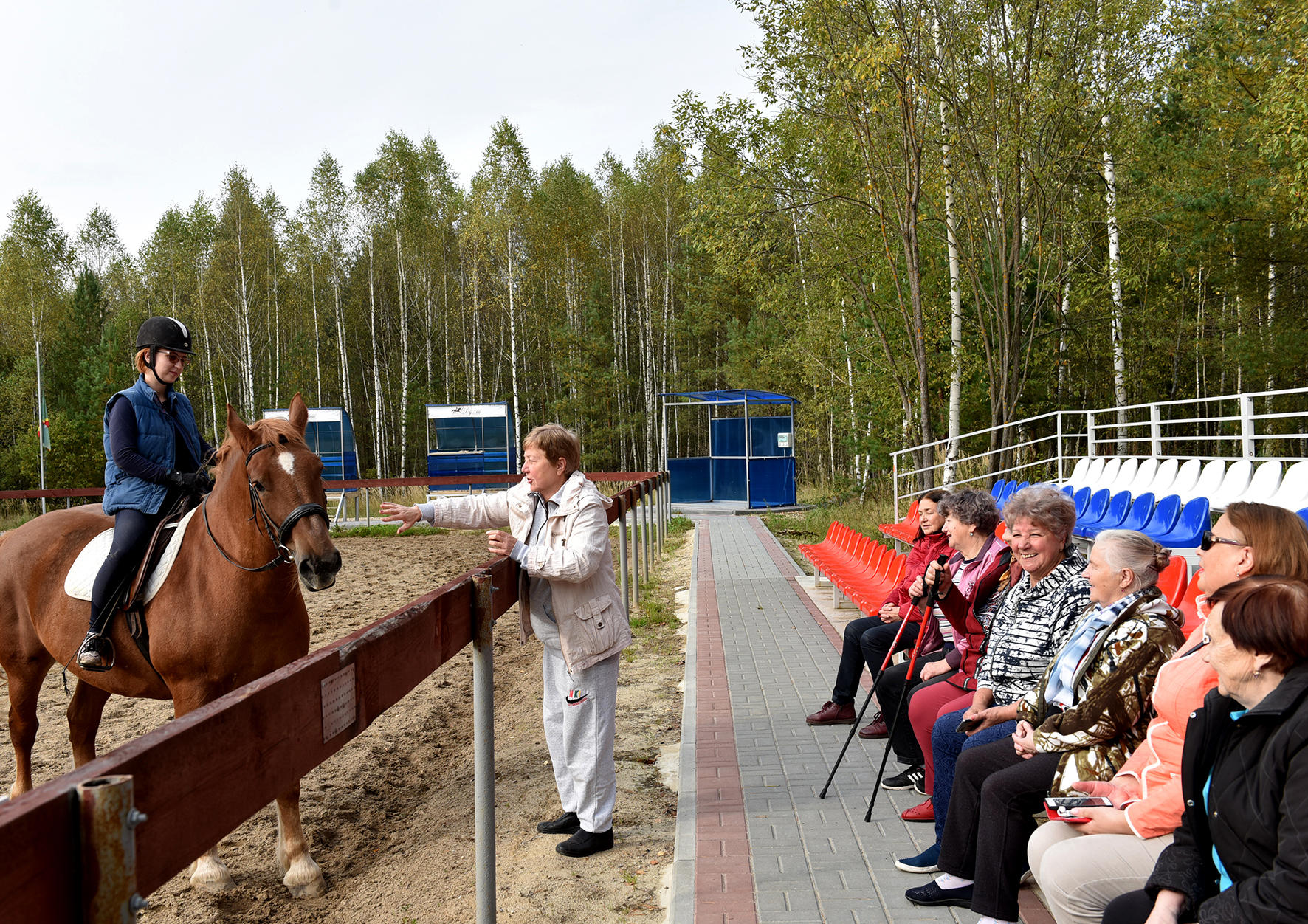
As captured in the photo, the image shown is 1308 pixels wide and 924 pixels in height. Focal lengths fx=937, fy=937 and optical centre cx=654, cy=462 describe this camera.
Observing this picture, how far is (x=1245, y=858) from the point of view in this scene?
211cm

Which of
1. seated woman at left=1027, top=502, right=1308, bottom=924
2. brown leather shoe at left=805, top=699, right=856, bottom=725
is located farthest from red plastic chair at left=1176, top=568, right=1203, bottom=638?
brown leather shoe at left=805, top=699, right=856, bottom=725

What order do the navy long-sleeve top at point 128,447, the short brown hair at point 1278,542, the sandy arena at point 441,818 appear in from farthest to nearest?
the navy long-sleeve top at point 128,447
the sandy arena at point 441,818
the short brown hair at point 1278,542

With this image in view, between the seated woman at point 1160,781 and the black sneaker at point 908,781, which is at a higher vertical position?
the seated woman at point 1160,781

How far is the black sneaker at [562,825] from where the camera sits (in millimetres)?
4215

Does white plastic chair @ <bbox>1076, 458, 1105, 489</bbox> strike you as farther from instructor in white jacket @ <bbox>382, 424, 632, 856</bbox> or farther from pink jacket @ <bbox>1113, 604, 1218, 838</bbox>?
pink jacket @ <bbox>1113, 604, 1218, 838</bbox>

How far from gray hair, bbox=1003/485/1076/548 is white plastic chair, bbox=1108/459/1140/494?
8.04 m

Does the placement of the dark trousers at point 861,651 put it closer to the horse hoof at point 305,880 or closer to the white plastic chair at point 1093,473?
the horse hoof at point 305,880

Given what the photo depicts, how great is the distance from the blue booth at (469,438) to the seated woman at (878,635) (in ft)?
75.3

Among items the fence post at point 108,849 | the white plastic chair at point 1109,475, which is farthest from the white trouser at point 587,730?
the white plastic chair at point 1109,475

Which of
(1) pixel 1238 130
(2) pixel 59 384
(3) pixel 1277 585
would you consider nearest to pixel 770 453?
(1) pixel 1238 130

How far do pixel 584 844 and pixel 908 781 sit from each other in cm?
174

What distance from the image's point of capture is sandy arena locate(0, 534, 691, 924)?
3.65 m

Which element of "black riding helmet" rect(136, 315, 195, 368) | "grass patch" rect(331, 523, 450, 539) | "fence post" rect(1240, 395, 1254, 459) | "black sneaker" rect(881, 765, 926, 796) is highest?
"black riding helmet" rect(136, 315, 195, 368)

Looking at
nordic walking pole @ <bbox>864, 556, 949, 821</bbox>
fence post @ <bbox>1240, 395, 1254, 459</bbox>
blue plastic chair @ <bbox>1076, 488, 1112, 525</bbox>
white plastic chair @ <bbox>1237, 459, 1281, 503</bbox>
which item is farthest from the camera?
blue plastic chair @ <bbox>1076, 488, 1112, 525</bbox>
